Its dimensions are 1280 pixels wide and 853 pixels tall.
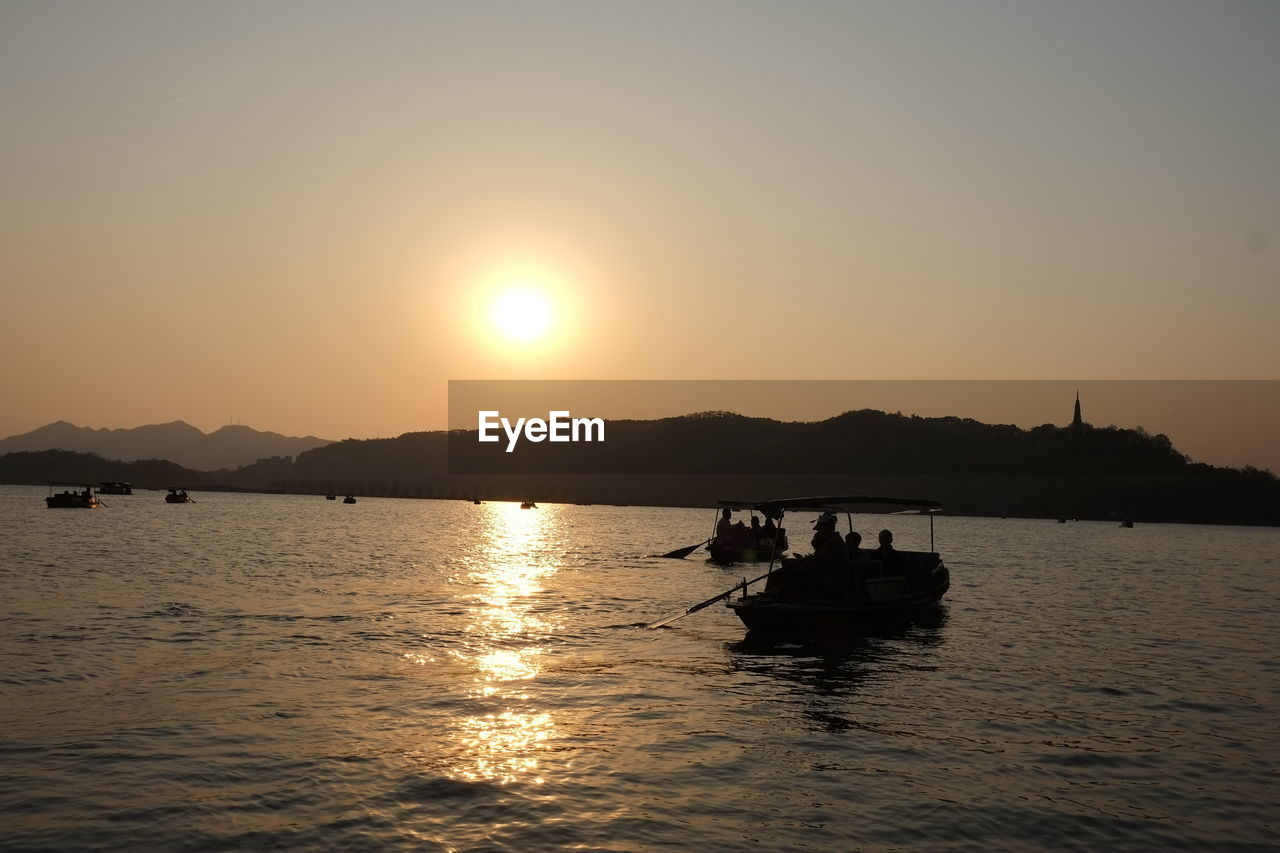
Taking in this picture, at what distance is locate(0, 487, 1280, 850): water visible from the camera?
41.0 ft

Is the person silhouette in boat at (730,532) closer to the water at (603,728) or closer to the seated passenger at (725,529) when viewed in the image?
the seated passenger at (725,529)

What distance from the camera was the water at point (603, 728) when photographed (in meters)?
12.5

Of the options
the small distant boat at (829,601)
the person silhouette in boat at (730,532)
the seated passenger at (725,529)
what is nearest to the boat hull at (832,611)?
the small distant boat at (829,601)

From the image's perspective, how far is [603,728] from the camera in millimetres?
17484

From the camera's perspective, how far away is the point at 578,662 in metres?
24.7

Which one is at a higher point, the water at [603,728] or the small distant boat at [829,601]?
the small distant boat at [829,601]

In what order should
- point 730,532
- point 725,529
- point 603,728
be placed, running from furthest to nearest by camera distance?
point 725,529, point 730,532, point 603,728

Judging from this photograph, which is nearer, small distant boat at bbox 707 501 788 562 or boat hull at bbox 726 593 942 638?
boat hull at bbox 726 593 942 638

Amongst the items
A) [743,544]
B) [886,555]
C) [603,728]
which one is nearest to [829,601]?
[886,555]

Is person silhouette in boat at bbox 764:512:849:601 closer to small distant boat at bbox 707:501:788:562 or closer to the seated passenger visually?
small distant boat at bbox 707:501:788:562

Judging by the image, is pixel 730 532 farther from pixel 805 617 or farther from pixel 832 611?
pixel 805 617

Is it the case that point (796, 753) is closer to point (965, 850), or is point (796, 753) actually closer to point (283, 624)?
point (965, 850)

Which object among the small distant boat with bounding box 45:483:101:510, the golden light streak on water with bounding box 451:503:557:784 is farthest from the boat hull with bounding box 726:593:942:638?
the small distant boat with bounding box 45:483:101:510

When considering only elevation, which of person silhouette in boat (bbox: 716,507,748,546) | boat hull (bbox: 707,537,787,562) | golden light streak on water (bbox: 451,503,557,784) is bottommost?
golden light streak on water (bbox: 451,503,557,784)
